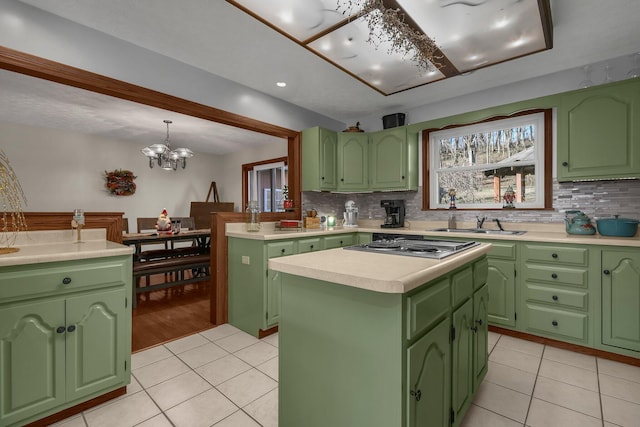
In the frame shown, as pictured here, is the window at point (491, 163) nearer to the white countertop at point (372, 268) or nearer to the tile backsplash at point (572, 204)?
the tile backsplash at point (572, 204)

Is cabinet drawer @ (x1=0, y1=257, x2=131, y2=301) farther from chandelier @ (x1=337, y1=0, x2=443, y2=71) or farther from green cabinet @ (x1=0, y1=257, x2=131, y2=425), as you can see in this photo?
chandelier @ (x1=337, y1=0, x2=443, y2=71)

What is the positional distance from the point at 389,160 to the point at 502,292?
1967 millimetres

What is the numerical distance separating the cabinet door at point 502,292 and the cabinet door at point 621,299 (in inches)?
23.1

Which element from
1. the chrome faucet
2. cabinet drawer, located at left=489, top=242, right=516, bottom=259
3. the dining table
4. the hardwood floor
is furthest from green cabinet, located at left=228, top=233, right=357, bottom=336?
the chrome faucet

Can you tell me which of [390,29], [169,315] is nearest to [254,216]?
[169,315]

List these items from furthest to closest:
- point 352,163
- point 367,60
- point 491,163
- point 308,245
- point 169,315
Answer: point 352,163, point 491,163, point 169,315, point 308,245, point 367,60

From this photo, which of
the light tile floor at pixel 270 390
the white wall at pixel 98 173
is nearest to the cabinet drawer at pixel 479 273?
the light tile floor at pixel 270 390

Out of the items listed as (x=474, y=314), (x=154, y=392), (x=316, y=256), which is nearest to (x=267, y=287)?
(x=154, y=392)

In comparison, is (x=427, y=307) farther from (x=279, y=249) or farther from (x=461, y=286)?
(x=279, y=249)

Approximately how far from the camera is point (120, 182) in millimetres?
5582

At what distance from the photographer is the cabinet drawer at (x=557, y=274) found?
7.67ft

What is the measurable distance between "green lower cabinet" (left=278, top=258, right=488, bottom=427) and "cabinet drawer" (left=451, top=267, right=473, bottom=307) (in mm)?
16

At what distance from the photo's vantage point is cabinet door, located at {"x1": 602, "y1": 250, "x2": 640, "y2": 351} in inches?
85.2

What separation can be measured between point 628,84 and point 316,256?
115 inches
